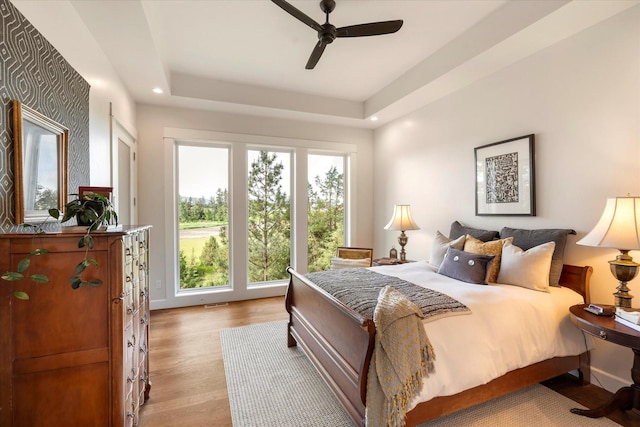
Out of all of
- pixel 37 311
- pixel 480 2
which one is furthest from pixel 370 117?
pixel 37 311

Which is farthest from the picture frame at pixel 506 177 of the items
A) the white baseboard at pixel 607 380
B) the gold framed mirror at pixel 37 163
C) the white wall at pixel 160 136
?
the gold framed mirror at pixel 37 163

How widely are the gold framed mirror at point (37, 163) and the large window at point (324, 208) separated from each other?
333cm

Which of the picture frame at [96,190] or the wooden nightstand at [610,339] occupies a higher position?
the picture frame at [96,190]

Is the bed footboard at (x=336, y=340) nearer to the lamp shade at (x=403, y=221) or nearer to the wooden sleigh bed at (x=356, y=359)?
the wooden sleigh bed at (x=356, y=359)

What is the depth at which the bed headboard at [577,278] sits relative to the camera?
7.45 feet

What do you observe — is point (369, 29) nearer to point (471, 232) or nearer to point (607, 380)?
point (471, 232)

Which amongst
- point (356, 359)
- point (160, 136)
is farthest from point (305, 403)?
point (160, 136)

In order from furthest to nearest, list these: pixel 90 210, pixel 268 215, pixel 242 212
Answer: pixel 268 215
pixel 242 212
pixel 90 210

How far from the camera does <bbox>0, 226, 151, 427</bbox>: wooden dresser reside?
1.29 m

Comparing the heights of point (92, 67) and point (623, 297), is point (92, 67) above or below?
above

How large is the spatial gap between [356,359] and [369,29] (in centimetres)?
239

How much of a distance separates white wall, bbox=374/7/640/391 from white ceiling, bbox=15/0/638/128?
0.17 meters

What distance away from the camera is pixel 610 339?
5.62ft

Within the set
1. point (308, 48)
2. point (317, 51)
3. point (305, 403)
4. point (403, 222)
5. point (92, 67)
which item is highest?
point (308, 48)
